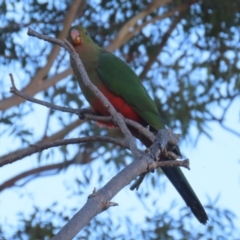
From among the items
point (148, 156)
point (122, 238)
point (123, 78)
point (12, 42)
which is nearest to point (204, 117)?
point (122, 238)

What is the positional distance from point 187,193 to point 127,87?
1.04 meters

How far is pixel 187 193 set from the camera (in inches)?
134

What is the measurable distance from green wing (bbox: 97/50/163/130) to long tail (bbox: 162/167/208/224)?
46 cm

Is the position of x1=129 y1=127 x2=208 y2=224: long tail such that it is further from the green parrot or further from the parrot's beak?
the parrot's beak

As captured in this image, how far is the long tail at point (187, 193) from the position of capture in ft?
10.3

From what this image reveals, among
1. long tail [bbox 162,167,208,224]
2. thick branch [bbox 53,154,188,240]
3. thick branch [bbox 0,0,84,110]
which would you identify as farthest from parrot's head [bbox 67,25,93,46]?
thick branch [bbox 53,154,188,240]

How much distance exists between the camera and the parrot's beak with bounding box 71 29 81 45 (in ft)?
13.8

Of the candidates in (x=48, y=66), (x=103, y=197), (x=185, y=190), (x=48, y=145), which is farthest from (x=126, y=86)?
(x=103, y=197)

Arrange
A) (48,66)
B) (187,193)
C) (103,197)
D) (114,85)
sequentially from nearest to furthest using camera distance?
(103,197) < (187,193) < (114,85) < (48,66)

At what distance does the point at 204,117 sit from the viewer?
695cm

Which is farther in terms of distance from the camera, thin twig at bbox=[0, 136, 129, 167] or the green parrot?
the green parrot

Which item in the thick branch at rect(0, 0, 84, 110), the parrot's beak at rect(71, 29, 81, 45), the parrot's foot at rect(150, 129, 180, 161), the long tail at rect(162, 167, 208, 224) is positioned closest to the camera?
the parrot's foot at rect(150, 129, 180, 161)

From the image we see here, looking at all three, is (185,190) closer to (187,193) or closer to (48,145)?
(187,193)

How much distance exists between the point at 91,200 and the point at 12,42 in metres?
5.14
